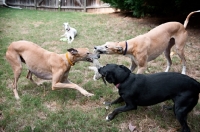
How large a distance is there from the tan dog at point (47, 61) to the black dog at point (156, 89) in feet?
2.80

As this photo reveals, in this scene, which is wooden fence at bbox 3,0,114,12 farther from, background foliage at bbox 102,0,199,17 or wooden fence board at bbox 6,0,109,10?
background foliage at bbox 102,0,199,17

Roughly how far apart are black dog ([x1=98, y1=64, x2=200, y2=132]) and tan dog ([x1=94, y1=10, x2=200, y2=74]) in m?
1.23

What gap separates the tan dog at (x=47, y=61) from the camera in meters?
4.12

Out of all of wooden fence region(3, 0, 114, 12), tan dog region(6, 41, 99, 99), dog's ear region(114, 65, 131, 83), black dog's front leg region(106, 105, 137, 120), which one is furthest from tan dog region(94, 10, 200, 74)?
wooden fence region(3, 0, 114, 12)

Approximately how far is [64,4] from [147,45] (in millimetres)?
13123

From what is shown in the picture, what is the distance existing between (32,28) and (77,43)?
3.35 meters

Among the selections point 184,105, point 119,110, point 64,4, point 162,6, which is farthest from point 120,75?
point 64,4

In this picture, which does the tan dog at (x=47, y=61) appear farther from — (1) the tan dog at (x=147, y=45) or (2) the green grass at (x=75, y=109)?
(1) the tan dog at (x=147, y=45)

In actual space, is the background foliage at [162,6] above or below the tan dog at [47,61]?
above

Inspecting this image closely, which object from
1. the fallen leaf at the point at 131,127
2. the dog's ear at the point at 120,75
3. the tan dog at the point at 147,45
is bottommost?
the fallen leaf at the point at 131,127

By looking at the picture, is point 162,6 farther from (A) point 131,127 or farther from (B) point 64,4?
(B) point 64,4

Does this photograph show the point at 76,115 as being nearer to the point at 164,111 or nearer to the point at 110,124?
the point at 110,124

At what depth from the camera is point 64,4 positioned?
16609 mm

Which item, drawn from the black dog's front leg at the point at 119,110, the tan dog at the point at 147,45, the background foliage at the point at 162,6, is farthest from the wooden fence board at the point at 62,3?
the black dog's front leg at the point at 119,110
